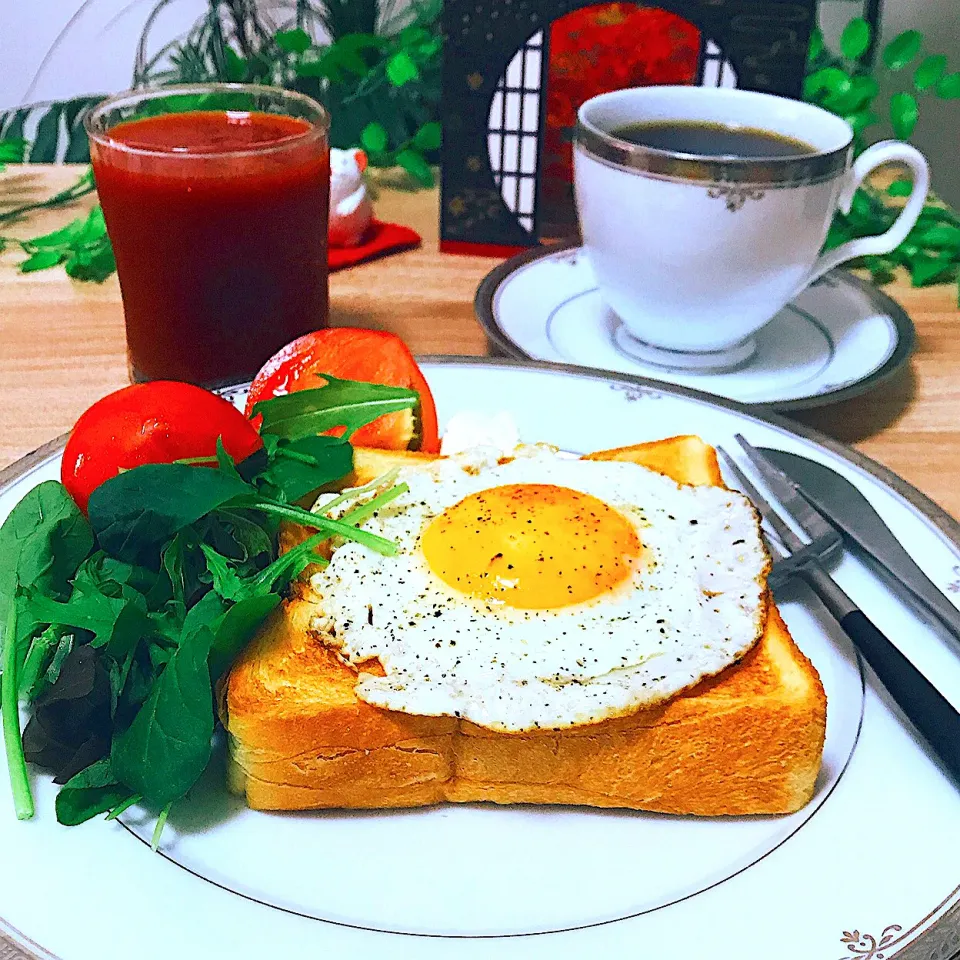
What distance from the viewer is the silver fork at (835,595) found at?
4.18ft

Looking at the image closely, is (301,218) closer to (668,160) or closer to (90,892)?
(668,160)

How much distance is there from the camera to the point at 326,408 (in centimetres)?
175

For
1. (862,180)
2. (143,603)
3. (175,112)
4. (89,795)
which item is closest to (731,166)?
(862,180)

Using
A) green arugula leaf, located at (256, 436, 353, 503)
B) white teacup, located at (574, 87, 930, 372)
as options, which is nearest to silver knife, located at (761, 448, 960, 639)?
white teacup, located at (574, 87, 930, 372)

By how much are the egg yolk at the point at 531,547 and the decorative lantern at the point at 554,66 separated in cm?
155

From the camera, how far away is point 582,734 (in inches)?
51.0

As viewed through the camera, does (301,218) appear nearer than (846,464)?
No

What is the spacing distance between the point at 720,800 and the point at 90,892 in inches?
30.5

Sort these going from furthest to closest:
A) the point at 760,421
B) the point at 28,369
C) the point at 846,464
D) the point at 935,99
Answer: the point at 935,99, the point at 28,369, the point at 760,421, the point at 846,464

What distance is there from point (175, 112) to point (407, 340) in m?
0.76

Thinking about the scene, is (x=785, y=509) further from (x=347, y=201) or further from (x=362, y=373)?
(x=347, y=201)

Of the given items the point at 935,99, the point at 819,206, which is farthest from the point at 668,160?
the point at 935,99

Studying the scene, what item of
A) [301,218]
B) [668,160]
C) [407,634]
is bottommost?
[407,634]

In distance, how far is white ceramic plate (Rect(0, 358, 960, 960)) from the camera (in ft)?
3.52
